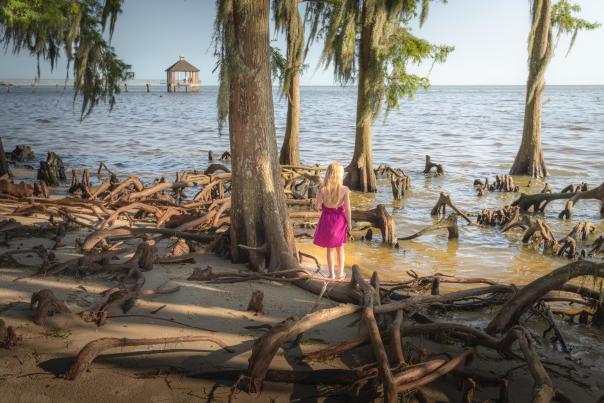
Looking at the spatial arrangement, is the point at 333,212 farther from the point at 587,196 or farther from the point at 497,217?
the point at 497,217

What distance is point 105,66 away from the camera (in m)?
11.7

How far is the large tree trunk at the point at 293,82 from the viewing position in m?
14.3

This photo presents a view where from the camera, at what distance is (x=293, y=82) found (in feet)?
50.9

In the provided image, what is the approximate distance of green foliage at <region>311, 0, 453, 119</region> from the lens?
13.3 meters

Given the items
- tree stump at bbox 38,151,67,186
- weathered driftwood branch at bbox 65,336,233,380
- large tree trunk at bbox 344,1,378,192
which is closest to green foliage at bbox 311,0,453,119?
large tree trunk at bbox 344,1,378,192

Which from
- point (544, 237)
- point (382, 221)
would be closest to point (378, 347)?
point (382, 221)

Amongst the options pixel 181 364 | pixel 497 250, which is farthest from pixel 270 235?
pixel 497 250

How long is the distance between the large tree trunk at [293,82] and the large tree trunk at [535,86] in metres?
6.90

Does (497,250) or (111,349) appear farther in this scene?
(497,250)

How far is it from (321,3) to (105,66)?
6.18m

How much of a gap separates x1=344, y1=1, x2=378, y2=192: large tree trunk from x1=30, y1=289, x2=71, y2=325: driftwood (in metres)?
11.0

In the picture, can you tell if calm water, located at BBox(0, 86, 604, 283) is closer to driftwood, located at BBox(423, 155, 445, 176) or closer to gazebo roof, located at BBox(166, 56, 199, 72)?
driftwood, located at BBox(423, 155, 445, 176)

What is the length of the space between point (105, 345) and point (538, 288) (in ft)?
10.5

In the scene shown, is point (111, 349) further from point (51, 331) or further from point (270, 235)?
point (270, 235)
